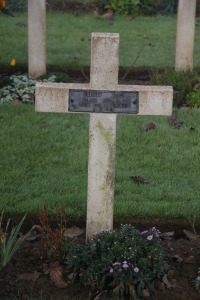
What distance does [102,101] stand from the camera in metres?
5.03

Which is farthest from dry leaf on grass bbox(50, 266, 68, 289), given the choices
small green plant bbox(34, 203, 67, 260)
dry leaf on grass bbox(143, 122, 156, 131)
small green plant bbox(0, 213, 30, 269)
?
dry leaf on grass bbox(143, 122, 156, 131)

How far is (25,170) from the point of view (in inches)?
268

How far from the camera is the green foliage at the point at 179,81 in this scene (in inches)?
355

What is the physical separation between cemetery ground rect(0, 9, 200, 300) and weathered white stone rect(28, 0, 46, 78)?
1307 mm

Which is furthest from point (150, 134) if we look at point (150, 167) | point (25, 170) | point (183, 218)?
point (183, 218)

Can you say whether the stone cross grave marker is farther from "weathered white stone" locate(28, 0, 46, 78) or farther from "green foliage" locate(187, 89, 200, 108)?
"weathered white stone" locate(28, 0, 46, 78)

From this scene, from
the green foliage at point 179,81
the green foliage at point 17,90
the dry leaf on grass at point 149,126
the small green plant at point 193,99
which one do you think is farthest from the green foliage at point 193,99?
the green foliage at point 17,90

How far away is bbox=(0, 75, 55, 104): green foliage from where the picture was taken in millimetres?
9070

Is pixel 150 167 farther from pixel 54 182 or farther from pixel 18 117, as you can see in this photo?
pixel 18 117

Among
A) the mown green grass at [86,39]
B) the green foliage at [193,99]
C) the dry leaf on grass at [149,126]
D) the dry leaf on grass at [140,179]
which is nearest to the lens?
the dry leaf on grass at [140,179]

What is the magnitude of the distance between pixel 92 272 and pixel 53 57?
684 cm

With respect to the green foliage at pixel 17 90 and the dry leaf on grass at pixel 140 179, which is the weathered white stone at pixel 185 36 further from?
the dry leaf on grass at pixel 140 179

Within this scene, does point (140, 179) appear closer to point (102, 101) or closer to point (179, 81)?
point (102, 101)

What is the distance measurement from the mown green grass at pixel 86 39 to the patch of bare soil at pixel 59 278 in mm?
5050
